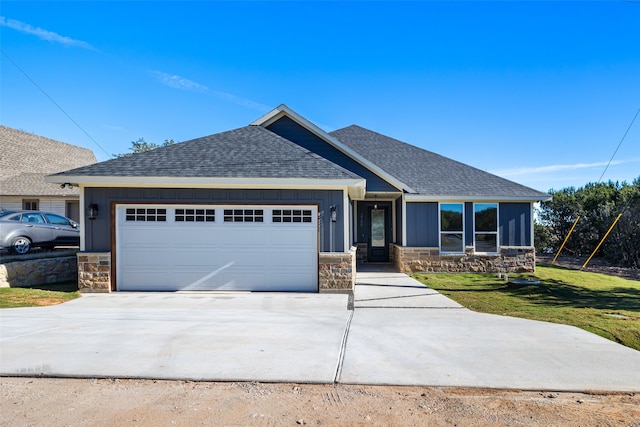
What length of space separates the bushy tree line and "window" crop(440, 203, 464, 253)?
8.97 m

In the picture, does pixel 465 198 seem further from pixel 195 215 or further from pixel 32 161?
pixel 32 161

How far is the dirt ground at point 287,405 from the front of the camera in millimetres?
3129

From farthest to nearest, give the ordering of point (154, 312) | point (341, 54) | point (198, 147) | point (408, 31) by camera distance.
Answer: point (341, 54) → point (408, 31) → point (198, 147) → point (154, 312)

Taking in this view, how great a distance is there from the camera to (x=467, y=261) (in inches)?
540

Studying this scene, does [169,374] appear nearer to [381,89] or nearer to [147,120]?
[381,89]

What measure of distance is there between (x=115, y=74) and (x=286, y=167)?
11799 millimetres

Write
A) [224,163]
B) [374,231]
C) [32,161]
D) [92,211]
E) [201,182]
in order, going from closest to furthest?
[201,182] → [92,211] → [224,163] → [374,231] → [32,161]

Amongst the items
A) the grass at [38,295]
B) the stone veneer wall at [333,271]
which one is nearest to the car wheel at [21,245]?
the grass at [38,295]

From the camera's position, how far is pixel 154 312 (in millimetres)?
7164

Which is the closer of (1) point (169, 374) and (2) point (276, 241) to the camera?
(1) point (169, 374)

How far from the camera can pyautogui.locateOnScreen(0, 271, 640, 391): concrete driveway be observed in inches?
160

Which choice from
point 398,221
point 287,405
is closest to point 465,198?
→ point 398,221

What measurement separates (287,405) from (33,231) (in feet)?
41.2

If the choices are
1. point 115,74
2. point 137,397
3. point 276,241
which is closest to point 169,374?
point 137,397
